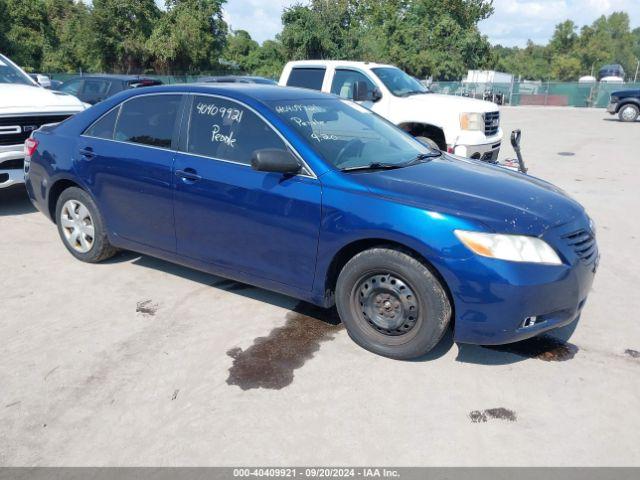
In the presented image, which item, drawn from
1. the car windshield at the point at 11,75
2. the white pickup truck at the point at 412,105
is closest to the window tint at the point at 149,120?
the car windshield at the point at 11,75

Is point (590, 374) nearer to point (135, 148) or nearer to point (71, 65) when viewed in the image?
point (135, 148)

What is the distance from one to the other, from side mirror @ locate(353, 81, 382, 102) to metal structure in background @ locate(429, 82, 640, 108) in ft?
106

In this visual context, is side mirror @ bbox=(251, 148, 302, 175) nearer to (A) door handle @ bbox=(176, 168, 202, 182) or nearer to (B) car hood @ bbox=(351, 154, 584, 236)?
(B) car hood @ bbox=(351, 154, 584, 236)

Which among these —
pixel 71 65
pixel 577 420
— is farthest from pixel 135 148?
pixel 71 65

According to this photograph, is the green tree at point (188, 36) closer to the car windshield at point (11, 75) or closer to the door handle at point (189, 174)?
the car windshield at point (11, 75)

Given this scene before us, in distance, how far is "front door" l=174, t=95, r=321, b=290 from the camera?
377cm

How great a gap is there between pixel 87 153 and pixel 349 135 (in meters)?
2.34

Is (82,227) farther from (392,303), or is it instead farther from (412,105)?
(412,105)

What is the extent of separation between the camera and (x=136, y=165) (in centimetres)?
455

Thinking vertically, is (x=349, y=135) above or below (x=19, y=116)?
above

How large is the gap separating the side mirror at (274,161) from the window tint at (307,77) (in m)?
6.14

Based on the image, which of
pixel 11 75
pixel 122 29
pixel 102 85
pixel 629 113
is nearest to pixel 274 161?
pixel 11 75

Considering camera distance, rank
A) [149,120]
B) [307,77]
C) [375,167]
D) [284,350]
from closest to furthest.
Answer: [284,350]
[375,167]
[149,120]
[307,77]

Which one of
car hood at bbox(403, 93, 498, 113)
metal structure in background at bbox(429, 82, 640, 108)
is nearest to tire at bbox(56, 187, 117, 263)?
car hood at bbox(403, 93, 498, 113)
